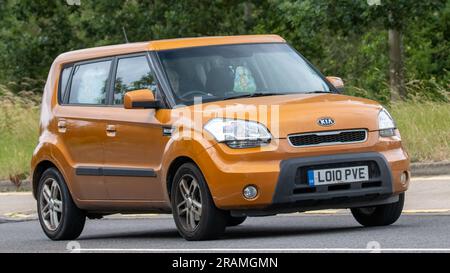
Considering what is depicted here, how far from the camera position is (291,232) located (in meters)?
12.7

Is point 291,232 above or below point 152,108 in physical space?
below

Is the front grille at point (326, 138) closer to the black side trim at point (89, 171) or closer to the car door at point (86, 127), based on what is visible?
the car door at point (86, 127)

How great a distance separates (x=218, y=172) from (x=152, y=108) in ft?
3.97

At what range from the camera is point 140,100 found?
39.8 feet

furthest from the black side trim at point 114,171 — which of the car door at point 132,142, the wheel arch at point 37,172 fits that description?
the wheel arch at point 37,172

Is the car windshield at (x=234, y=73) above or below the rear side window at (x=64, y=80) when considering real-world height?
above

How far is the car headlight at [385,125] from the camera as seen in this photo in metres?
11.9

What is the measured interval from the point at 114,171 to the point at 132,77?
89 centimetres

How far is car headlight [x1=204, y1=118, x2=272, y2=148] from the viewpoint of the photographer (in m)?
11.4

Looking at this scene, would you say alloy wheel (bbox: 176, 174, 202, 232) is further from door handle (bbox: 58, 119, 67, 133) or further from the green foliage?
the green foliage

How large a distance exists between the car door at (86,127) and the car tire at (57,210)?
24cm

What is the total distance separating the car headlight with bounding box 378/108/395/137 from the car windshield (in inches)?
36.3

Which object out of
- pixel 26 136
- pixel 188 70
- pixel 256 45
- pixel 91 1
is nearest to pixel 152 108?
pixel 188 70
